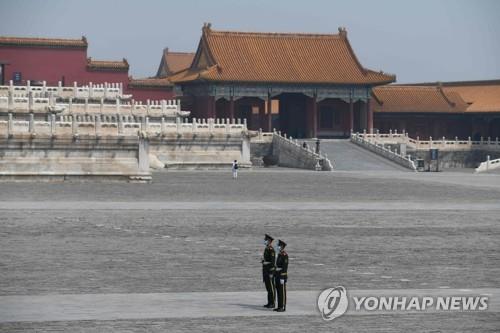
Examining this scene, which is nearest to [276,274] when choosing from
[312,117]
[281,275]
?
[281,275]

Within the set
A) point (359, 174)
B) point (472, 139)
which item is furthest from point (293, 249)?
point (472, 139)

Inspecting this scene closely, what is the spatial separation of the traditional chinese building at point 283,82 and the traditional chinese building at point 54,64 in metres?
5.76

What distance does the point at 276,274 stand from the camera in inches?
875

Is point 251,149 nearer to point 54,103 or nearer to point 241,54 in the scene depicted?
point 241,54

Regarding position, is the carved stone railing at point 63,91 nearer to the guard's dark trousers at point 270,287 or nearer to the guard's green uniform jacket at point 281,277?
the guard's dark trousers at point 270,287

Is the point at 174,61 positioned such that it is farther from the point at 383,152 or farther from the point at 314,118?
the point at 383,152

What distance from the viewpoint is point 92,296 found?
24.4 m

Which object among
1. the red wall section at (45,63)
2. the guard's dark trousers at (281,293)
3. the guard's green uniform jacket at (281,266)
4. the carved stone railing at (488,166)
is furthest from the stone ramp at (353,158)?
the guard's green uniform jacket at (281,266)

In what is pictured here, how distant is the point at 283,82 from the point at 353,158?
53.8 ft

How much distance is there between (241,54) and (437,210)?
6478 cm

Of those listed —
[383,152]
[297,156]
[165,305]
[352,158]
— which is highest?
[383,152]

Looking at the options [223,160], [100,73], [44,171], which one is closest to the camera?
[44,171]

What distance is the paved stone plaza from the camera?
22.0 m

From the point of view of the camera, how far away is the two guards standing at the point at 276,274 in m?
22.2
